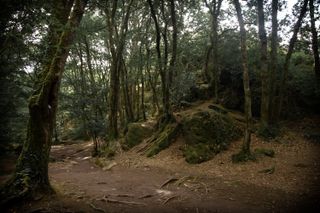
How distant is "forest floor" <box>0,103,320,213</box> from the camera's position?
733 centimetres

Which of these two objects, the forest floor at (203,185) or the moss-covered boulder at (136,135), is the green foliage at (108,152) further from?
the forest floor at (203,185)

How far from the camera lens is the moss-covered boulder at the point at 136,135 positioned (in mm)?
17795

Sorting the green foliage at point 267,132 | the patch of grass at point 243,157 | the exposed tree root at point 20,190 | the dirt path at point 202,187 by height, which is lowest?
the dirt path at point 202,187

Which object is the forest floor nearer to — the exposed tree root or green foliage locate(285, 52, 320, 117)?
the exposed tree root

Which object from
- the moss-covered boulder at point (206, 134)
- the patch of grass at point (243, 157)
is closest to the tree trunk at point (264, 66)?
the moss-covered boulder at point (206, 134)

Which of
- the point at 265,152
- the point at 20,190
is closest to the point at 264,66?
the point at 265,152

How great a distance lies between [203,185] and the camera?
9.45m

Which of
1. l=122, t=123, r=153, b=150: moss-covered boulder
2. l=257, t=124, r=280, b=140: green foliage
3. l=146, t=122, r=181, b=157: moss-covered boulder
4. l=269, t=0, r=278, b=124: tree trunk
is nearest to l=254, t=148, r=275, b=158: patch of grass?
l=257, t=124, r=280, b=140: green foliage

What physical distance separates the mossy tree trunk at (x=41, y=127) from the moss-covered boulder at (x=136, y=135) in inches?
400

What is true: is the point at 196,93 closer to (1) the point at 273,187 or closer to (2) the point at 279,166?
(2) the point at 279,166

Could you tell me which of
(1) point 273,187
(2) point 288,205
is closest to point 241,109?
(1) point 273,187

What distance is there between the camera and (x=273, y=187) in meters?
9.09

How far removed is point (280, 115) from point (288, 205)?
36.1 ft

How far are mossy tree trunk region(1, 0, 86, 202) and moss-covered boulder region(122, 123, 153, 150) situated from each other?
1015 cm
